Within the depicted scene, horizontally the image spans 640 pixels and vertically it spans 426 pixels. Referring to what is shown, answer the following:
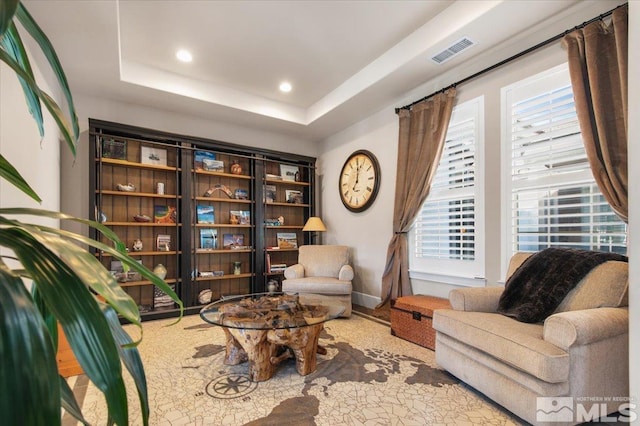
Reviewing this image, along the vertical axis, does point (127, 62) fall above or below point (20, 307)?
above

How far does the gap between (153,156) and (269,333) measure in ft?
10.0

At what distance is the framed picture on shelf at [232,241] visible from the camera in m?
4.48

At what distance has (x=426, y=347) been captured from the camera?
2746 millimetres

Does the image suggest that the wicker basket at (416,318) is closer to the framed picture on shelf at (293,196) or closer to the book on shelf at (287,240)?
the book on shelf at (287,240)

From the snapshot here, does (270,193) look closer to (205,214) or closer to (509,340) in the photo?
(205,214)

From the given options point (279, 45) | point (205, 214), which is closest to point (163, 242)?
point (205, 214)

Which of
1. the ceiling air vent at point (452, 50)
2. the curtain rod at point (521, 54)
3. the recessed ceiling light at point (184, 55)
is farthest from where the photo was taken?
the recessed ceiling light at point (184, 55)

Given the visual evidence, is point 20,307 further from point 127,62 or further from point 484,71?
point 127,62

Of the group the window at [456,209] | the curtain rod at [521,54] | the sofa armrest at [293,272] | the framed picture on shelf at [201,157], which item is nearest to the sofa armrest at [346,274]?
the sofa armrest at [293,272]

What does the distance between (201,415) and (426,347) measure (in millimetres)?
1934

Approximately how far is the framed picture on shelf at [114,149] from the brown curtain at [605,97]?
462 cm

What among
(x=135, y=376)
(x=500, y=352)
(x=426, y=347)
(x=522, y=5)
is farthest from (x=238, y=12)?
(x=426, y=347)

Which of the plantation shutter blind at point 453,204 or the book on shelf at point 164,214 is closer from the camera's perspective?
the plantation shutter blind at point 453,204

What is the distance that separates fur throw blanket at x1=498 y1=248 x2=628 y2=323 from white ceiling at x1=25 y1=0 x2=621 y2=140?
71.2 inches
